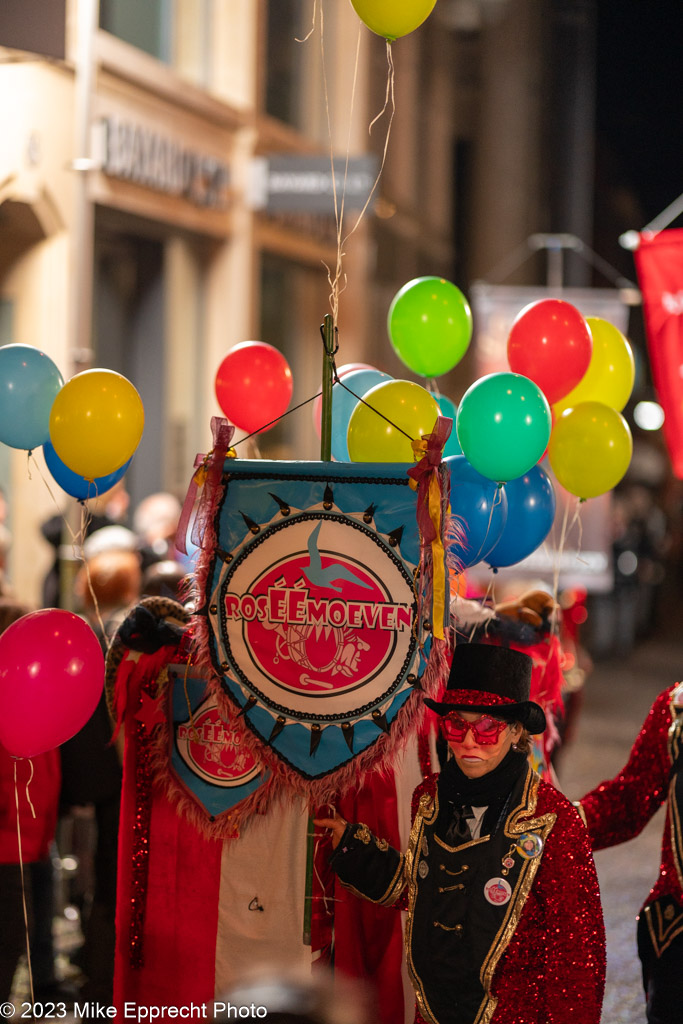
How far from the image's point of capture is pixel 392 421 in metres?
3.51

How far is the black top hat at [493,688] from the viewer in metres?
2.81

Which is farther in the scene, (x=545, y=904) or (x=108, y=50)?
(x=108, y=50)

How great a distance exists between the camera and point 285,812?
129 inches

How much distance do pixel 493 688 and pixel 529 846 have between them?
380 millimetres

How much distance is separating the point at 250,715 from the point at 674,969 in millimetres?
1295

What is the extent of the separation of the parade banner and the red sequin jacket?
2.08 feet

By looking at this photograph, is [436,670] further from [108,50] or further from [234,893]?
[108,50]

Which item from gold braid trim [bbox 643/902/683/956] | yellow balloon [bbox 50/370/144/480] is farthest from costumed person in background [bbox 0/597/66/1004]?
gold braid trim [bbox 643/902/683/956]

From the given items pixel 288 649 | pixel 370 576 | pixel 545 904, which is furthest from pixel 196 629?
pixel 545 904

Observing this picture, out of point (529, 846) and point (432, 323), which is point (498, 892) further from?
point (432, 323)

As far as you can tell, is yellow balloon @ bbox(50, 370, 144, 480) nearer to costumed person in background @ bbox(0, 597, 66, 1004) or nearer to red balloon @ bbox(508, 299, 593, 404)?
costumed person in background @ bbox(0, 597, 66, 1004)

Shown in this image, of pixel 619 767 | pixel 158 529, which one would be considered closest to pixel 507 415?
pixel 158 529

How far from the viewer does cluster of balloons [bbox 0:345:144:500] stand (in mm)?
3373

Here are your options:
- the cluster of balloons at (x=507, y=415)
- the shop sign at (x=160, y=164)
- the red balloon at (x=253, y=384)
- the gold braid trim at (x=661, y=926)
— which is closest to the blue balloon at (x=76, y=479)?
the red balloon at (x=253, y=384)
